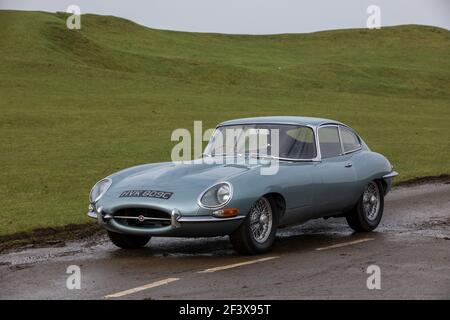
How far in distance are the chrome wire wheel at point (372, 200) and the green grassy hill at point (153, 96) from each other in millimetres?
4275

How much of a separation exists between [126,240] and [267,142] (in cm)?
210

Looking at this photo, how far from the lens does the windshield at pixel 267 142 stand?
10523 mm

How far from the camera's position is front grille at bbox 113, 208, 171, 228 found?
920cm

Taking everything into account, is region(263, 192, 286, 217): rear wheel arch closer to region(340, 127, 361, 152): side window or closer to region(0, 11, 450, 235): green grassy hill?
region(340, 127, 361, 152): side window

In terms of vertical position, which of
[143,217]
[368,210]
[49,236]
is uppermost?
[143,217]

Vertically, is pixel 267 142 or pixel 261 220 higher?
pixel 267 142

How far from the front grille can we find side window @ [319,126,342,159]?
2634 mm

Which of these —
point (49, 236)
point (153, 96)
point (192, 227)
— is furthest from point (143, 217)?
point (153, 96)

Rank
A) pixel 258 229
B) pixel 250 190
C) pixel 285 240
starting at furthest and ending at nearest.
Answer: pixel 285 240
pixel 258 229
pixel 250 190

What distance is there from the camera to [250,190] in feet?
30.7

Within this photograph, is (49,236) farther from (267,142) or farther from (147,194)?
(267,142)

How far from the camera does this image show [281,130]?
10742 millimetres

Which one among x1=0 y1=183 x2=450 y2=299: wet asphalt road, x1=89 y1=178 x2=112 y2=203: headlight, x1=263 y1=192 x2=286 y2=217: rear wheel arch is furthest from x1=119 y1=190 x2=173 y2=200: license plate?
x1=263 y1=192 x2=286 y2=217: rear wheel arch
